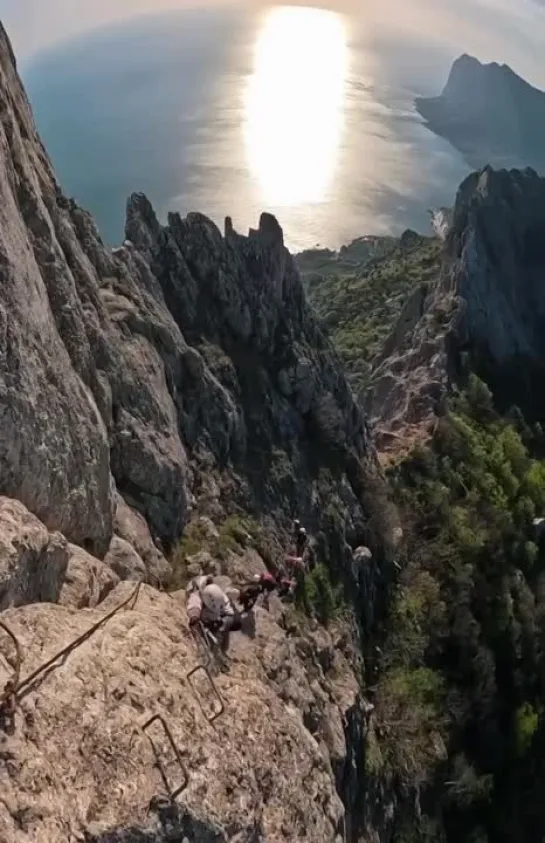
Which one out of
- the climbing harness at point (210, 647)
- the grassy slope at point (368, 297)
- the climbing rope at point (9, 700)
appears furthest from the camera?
the grassy slope at point (368, 297)

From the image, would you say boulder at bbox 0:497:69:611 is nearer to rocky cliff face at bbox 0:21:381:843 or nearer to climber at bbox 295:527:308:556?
rocky cliff face at bbox 0:21:381:843

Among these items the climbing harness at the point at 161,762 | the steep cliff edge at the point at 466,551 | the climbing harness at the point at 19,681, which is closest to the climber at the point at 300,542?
the steep cliff edge at the point at 466,551

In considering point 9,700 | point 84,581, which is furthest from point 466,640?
point 9,700

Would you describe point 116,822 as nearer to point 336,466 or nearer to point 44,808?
point 44,808

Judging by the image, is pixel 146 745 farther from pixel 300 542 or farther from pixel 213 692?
pixel 300 542

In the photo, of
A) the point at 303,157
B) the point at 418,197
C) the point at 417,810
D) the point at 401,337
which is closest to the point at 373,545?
the point at 417,810

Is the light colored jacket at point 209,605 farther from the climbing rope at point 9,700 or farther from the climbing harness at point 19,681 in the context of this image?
the climbing rope at point 9,700

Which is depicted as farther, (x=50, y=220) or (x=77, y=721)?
(x=50, y=220)
